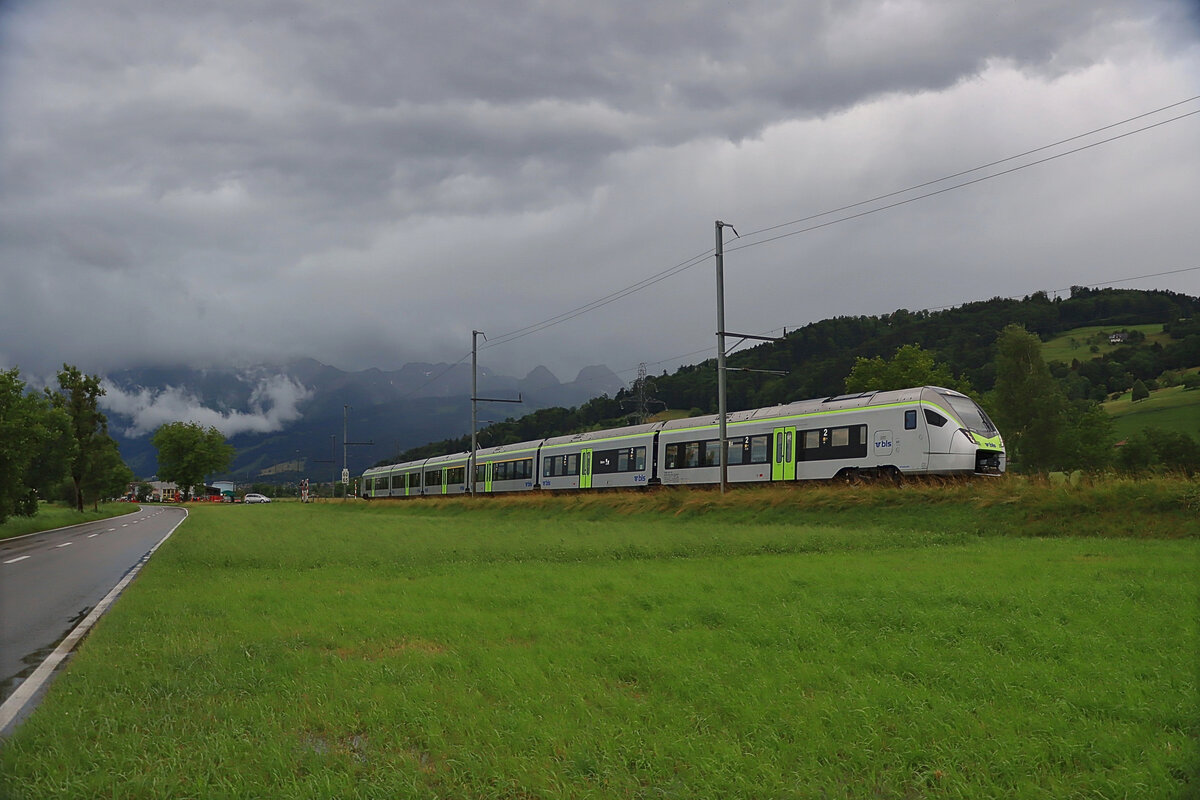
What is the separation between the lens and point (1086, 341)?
399 ft

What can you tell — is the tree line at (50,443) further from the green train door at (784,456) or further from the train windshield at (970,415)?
the train windshield at (970,415)

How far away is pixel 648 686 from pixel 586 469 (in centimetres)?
3880

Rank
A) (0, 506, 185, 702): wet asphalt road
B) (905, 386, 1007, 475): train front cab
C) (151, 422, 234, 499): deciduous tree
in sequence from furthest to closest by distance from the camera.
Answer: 1. (151, 422, 234, 499): deciduous tree
2. (905, 386, 1007, 475): train front cab
3. (0, 506, 185, 702): wet asphalt road

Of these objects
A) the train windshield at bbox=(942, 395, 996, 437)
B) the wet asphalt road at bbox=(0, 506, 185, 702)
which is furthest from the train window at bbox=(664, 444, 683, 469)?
the wet asphalt road at bbox=(0, 506, 185, 702)

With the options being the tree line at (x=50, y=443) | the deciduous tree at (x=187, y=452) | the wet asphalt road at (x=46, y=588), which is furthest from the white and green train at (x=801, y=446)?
the deciduous tree at (x=187, y=452)

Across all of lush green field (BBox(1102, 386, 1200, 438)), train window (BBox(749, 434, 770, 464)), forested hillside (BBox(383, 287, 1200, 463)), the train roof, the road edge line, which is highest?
forested hillside (BBox(383, 287, 1200, 463))

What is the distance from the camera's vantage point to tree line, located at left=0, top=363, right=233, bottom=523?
1361 inches

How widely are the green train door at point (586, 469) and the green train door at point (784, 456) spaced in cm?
1400

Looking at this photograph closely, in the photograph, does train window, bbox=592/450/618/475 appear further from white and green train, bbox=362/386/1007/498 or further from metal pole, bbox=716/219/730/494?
metal pole, bbox=716/219/730/494

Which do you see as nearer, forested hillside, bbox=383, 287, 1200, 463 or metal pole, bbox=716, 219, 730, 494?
metal pole, bbox=716, 219, 730, 494

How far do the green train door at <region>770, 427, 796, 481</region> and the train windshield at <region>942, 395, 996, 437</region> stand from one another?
5.89 meters

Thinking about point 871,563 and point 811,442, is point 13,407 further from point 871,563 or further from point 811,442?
point 871,563

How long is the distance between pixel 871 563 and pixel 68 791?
1245cm

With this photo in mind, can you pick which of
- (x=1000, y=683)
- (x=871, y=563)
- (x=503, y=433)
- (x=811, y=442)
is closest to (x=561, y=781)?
(x=1000, y=683)
